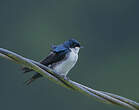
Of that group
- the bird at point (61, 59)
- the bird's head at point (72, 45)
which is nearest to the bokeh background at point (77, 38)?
the bird's head at point (72, 45)

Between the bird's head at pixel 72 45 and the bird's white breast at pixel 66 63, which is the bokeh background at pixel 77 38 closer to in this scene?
the bird's head at pixel 72 45

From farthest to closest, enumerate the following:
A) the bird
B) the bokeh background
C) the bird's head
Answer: the bokeh background
the bird's head
the bird

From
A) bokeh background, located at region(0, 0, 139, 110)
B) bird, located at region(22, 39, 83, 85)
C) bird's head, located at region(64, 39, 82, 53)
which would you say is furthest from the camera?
bokeh background, located at region(0, 0, 139, 110)

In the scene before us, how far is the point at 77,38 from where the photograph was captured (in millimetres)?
12375

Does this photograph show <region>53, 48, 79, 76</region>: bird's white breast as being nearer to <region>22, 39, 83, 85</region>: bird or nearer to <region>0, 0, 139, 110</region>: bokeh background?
<region>22, 39, 83, 85</region>: bird

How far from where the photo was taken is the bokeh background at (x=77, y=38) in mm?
11086

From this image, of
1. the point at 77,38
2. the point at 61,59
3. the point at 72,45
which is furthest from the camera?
the point at 77,38

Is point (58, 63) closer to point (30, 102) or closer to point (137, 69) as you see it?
Answer: point (30, 102)

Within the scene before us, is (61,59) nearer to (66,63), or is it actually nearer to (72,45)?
(66,63)

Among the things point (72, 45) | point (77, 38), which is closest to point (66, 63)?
point (72, 45)

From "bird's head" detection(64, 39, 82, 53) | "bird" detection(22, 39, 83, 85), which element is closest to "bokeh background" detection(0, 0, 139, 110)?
"bird's head" detection(64, 39, 82, 53)

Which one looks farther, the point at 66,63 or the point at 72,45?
the point at 72,45

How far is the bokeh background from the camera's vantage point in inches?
436

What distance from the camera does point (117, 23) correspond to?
14.1m
